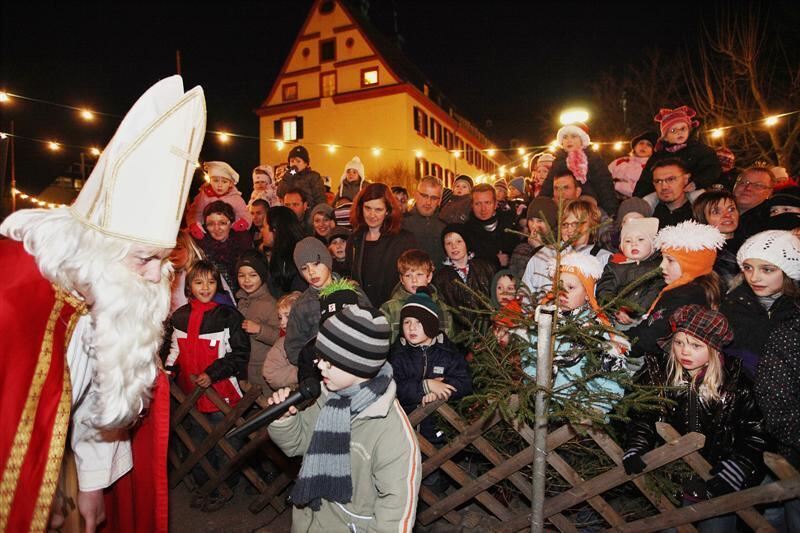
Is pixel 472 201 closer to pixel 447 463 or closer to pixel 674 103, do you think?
pixel 447 463

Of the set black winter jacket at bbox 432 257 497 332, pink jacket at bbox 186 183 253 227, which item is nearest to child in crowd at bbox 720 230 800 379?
black winter jacket at bbox 432 257 497 332

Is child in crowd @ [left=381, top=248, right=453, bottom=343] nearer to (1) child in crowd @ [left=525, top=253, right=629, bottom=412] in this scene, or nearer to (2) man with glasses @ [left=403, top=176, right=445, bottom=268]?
(1) child in crowd @ [left=525, top=253, right=629, bottom=412]

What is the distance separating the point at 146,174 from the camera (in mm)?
1785

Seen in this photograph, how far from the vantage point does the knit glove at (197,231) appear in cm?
570

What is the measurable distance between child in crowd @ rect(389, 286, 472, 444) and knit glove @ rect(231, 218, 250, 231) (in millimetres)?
3149

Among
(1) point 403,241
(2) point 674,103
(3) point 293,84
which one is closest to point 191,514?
(1) point 403,241

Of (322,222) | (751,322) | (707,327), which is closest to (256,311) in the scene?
(322,222)

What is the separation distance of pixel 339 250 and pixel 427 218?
126 cm

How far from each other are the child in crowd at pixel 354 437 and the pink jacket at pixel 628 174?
5.98m

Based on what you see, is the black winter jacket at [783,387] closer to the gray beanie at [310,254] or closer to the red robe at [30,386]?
the gray beanie at [310,254]

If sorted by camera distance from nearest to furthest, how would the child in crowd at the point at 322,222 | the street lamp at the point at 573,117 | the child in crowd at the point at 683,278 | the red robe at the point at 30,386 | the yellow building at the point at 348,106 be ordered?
the red robe at the point at 30,386, the child in crowd at the point at 683,278, the child in crowd at the point at 322,222, the street lamp at the point at 573,117, the yellow building at the point at 348,106

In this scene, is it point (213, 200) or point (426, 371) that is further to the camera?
point (213, 200)

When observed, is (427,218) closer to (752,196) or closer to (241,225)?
(241,225)

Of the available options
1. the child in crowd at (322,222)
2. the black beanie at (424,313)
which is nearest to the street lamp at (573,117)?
the child in crowd at (322,222)
